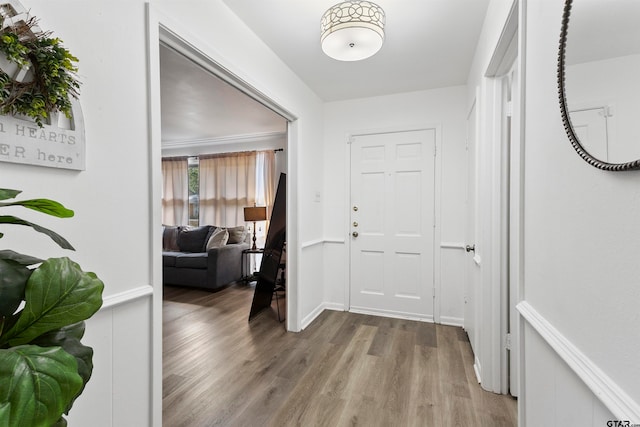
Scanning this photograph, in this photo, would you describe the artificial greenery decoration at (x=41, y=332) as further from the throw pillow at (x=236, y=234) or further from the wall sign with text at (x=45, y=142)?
the throw pillow at (x=236, y=234)

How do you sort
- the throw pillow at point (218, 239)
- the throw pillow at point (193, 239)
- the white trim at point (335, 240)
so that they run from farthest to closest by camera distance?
the throw pillow at point (193, 239) < the throw pillow at point (218, 239) < the white trim at point (335, 240)

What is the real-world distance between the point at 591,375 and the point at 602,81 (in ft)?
2.22

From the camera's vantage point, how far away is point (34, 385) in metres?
0.41

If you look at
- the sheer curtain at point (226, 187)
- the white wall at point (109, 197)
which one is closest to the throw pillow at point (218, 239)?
the sheer curtain at point (226, 187)

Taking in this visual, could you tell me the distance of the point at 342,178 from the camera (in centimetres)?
356

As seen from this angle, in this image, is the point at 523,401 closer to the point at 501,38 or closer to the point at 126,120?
the point at 501,38

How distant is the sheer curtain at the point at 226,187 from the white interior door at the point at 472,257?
3768 mm

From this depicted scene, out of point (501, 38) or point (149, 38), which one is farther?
point (501, 38)

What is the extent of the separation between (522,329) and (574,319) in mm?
486

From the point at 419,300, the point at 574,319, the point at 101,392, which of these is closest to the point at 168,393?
the point at 101,392

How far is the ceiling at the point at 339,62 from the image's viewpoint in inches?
76.9

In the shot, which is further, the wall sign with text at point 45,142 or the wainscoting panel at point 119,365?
the wainscoting panel at point 119,365

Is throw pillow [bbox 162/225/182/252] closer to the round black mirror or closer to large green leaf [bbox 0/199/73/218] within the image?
large green leaf [bbox 0/199/73/218]

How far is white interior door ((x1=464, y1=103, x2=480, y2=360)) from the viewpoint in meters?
2.32
